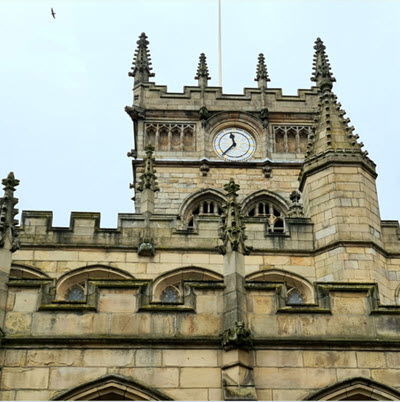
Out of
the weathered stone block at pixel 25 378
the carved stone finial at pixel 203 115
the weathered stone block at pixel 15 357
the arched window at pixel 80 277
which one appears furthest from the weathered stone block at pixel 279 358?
the carved stone finial at pixel 203 115

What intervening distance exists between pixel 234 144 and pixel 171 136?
2333 millimetres

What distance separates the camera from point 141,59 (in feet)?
121

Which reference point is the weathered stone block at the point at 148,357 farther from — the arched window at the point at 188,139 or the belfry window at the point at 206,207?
the arched window at the point at 188,139

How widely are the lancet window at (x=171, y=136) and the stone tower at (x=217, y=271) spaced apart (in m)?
0.06

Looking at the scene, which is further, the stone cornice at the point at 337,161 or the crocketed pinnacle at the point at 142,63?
the crocketed pinnacle at the point at 142,63

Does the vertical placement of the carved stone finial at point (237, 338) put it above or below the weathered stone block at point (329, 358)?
above

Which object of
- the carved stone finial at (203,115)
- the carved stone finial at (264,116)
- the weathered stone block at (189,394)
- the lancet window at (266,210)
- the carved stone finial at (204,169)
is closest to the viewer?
the weathered stone block at (189,394)

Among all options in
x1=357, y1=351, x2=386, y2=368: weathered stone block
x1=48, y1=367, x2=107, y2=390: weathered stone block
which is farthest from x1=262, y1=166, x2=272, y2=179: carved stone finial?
x1=48, y1=367, x2=107, y2=390: weathered stone block

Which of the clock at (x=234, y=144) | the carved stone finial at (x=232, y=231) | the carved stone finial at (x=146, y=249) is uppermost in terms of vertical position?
the clock at (x=234, y=144)

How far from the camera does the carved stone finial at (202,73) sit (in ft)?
116

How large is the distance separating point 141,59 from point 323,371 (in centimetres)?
2655

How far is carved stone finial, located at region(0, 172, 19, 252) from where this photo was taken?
1280 centimetres

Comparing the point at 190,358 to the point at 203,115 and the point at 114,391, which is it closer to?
the point at 114,391

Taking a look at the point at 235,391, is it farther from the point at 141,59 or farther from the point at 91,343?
the point at 141,59
